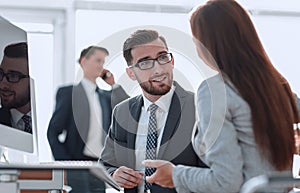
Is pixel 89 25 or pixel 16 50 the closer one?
pixel 16 50

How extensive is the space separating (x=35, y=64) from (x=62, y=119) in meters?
0.65

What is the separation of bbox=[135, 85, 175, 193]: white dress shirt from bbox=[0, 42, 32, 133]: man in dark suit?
48 cm

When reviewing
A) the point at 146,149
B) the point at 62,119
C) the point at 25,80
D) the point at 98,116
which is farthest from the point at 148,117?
the point at 62,119

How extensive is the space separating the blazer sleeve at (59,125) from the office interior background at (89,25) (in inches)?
11.6

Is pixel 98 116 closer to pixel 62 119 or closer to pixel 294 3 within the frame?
pixel 62 119

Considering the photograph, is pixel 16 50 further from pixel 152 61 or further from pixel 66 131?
pixel 66 131

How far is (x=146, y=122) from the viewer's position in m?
2.32

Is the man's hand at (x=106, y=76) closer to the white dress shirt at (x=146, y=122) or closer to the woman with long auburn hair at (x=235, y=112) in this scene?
the white dress shirt at (x=146, y=122)

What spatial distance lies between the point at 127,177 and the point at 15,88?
51cm

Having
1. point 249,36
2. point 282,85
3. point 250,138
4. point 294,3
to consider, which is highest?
point 294,3

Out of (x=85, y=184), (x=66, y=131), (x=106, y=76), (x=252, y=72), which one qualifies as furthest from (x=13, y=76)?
(x=66, y=131)

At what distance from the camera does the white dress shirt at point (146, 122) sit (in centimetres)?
228


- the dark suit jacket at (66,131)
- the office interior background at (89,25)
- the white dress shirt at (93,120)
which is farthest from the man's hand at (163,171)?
the office interior background at (89,25)

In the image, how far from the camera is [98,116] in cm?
Result: 422
